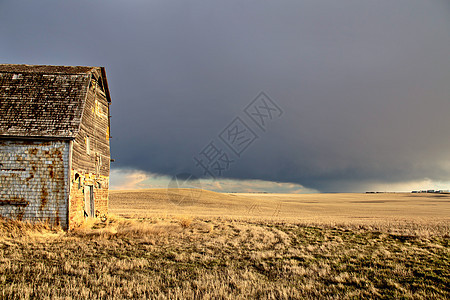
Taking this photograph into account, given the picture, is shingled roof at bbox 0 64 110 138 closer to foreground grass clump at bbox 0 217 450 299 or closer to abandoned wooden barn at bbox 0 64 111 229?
abandoned wooden barn at bbox 0 64 111 229

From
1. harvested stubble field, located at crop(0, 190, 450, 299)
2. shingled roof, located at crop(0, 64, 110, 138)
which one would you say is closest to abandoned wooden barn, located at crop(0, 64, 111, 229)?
shingled roof, located at crop(0, 64, 110, 138)

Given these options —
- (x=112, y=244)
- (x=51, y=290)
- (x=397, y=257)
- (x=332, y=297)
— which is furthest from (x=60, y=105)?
(x=397, y=257)

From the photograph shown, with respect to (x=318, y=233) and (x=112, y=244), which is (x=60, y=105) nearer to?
(x=112, y=244)

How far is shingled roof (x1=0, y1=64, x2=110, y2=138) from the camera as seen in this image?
13.1 m

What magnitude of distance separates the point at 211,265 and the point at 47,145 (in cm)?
984

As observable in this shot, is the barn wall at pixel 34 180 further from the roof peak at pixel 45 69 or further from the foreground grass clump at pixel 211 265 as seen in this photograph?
the roof peak at pixel 45 69

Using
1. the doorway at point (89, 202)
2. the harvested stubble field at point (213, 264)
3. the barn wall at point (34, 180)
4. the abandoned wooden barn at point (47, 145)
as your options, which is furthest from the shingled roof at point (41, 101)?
the harvested stubble field at point (213, 264)

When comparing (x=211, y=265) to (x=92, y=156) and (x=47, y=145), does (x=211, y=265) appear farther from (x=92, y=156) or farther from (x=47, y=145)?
(x=92, y=156)

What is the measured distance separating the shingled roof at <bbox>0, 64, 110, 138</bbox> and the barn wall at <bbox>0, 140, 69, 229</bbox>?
65 centimetres

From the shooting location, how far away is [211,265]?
27.4 feet

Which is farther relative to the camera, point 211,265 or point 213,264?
point 213,264

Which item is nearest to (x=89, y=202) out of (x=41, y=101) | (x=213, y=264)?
(x=41, y=101)

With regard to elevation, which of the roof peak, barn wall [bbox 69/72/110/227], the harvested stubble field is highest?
the roof peak

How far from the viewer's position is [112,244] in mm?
10422
